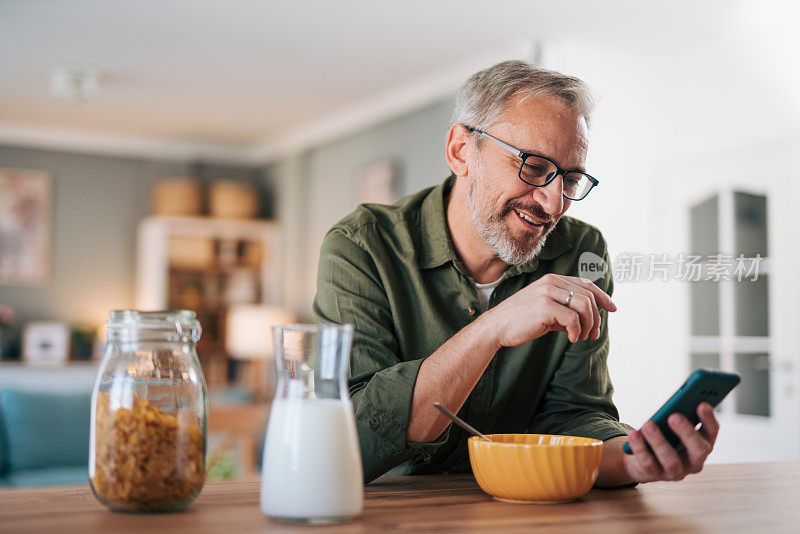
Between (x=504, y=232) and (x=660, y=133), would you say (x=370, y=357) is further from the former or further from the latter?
(x=660, y=133)

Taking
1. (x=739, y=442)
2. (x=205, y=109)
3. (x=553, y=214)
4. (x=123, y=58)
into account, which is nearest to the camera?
(x=553, y=214)

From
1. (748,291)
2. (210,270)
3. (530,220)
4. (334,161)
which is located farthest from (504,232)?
(210,270)

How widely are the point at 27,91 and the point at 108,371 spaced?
17.2 ft

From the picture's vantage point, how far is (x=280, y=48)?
4.53m

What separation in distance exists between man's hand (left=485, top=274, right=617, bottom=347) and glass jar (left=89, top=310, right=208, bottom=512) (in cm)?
40

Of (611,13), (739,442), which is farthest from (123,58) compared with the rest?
(739,442)

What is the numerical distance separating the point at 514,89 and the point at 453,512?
76 centimetres

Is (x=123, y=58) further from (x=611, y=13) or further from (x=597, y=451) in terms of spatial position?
(x=597, y=451)

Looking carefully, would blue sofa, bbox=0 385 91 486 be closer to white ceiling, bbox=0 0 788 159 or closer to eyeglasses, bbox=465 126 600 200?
white ceiling, bbox=0 0 788 159

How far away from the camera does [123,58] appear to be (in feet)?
15.6

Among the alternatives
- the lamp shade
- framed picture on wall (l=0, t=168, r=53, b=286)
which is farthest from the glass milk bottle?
framed picture on wall (l=0, t=168, r=53, b=286)

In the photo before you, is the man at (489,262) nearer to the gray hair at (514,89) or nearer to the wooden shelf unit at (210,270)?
the gray hair at (514,89)

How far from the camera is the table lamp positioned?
6.12 metres

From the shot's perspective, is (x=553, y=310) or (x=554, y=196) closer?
(x=553, y=310)
